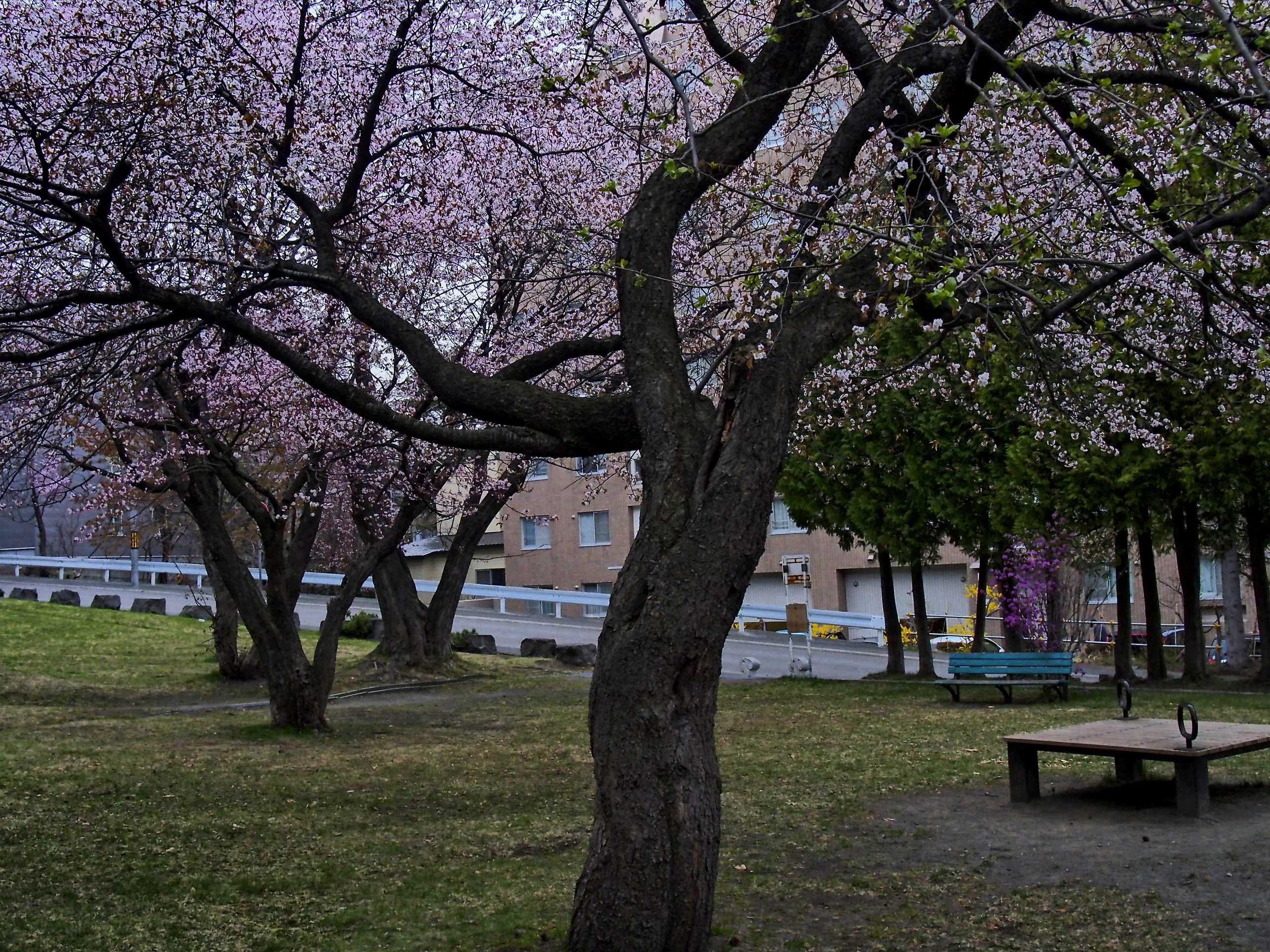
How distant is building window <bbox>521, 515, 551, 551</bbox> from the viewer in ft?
163

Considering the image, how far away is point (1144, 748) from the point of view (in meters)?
8.31

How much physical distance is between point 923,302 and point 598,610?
34029mm

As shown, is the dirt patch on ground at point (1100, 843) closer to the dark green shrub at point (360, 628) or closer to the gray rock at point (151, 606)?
the dark green shrub at point (360, 628)

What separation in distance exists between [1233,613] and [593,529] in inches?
1111

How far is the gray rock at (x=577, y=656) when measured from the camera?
2530 centimetres

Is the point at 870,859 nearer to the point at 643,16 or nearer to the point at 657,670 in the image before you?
the point at 657,670

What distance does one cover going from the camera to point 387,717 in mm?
16000

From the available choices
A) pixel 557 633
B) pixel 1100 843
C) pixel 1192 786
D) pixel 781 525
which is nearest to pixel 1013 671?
pixel 1192 786

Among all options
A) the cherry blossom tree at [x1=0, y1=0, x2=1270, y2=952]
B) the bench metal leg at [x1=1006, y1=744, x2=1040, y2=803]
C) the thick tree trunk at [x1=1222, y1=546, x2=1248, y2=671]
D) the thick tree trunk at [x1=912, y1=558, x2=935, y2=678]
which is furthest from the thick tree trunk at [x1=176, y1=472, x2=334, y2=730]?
the thick tree trunk at [x1=1222, y1=546, x2=1248, y2=671]

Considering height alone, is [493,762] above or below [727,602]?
below

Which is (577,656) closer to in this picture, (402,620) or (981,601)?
(402,620)

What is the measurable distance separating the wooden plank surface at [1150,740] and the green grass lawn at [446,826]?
2.41 feet

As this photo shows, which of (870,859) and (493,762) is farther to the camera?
(493,762)

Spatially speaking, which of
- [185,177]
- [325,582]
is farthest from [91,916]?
[325,582]
